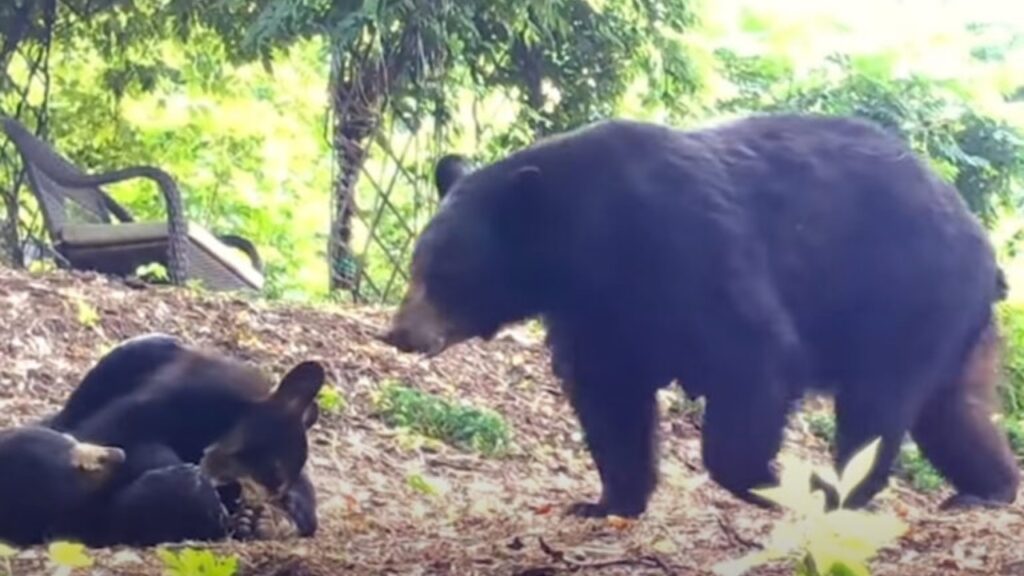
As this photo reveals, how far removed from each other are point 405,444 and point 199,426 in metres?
0.68

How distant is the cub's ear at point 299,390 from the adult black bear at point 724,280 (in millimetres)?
363

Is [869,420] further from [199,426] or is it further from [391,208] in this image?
[199,426]

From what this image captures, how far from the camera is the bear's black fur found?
290cm

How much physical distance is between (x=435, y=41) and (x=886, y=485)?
1182mm

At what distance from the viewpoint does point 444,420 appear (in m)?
3.76

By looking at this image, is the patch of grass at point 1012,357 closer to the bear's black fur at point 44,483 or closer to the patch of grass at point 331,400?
the patch of grass at point 331,400

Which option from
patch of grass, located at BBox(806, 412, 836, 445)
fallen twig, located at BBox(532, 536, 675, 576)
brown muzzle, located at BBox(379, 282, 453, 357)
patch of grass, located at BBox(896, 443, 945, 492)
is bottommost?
patch of grass, located at BBox(896, 443, 945, 492)

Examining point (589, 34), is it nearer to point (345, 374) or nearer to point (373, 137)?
point (373, 137)

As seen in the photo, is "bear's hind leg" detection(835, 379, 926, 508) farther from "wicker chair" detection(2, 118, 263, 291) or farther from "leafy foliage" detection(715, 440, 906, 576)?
"leafy foliage" detection(715, 440, 906, 576)

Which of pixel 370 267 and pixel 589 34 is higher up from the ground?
A: pixel 589 34

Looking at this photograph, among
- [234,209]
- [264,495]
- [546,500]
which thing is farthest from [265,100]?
[264,495]

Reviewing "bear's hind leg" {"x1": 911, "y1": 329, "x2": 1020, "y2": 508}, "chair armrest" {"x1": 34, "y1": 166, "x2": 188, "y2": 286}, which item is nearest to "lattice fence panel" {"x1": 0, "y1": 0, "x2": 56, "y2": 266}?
"chair armrest" {"x1": 34, "y1": 166, "x2": 188, "y2": 286}

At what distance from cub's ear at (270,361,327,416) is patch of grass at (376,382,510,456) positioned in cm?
64

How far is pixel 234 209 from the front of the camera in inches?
159
